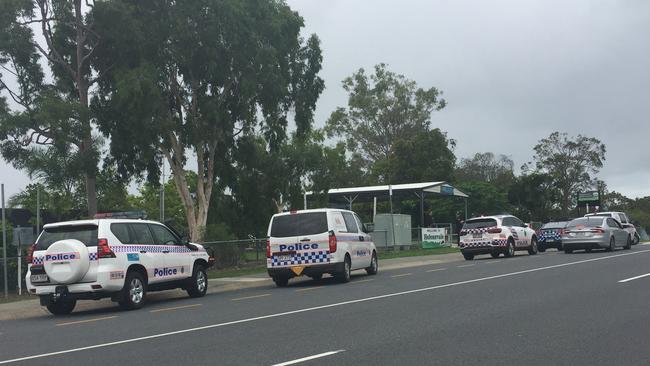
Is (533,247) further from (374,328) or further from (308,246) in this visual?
(374,328)

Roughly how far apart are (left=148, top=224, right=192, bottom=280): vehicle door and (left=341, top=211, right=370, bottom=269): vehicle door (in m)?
4.46

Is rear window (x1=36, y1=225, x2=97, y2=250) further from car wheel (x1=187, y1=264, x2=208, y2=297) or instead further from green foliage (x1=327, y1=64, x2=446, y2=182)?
green foliage (x1=327, y1=64, x2=446, y2=182)

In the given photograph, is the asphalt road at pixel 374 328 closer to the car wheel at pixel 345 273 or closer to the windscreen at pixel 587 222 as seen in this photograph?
the car wheel at pixel 345 273

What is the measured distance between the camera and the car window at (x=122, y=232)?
14.1 meters

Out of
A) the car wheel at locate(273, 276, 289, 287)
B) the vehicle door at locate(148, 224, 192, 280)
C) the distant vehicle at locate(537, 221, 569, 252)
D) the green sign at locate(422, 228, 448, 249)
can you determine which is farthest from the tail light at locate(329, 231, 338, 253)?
the green sign at locate(422, 228, 448, 249)

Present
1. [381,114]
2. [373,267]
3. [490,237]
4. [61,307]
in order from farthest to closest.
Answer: [381,114] < [490,237] < [373,267] < [61,307]

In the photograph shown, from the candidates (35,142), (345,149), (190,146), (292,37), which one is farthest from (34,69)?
(345,149)

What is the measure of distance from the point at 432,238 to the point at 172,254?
2606 cm

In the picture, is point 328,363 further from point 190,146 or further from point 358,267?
point 190,146

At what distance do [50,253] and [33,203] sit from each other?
4526 centimetres

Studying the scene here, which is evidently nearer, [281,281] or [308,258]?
[308,258]

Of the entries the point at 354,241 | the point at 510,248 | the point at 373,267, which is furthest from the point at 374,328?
the point at 510,248

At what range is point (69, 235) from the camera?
13844 millimetres

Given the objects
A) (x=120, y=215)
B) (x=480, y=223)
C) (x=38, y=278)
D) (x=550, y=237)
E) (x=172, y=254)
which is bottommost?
(x=38, y=278)
